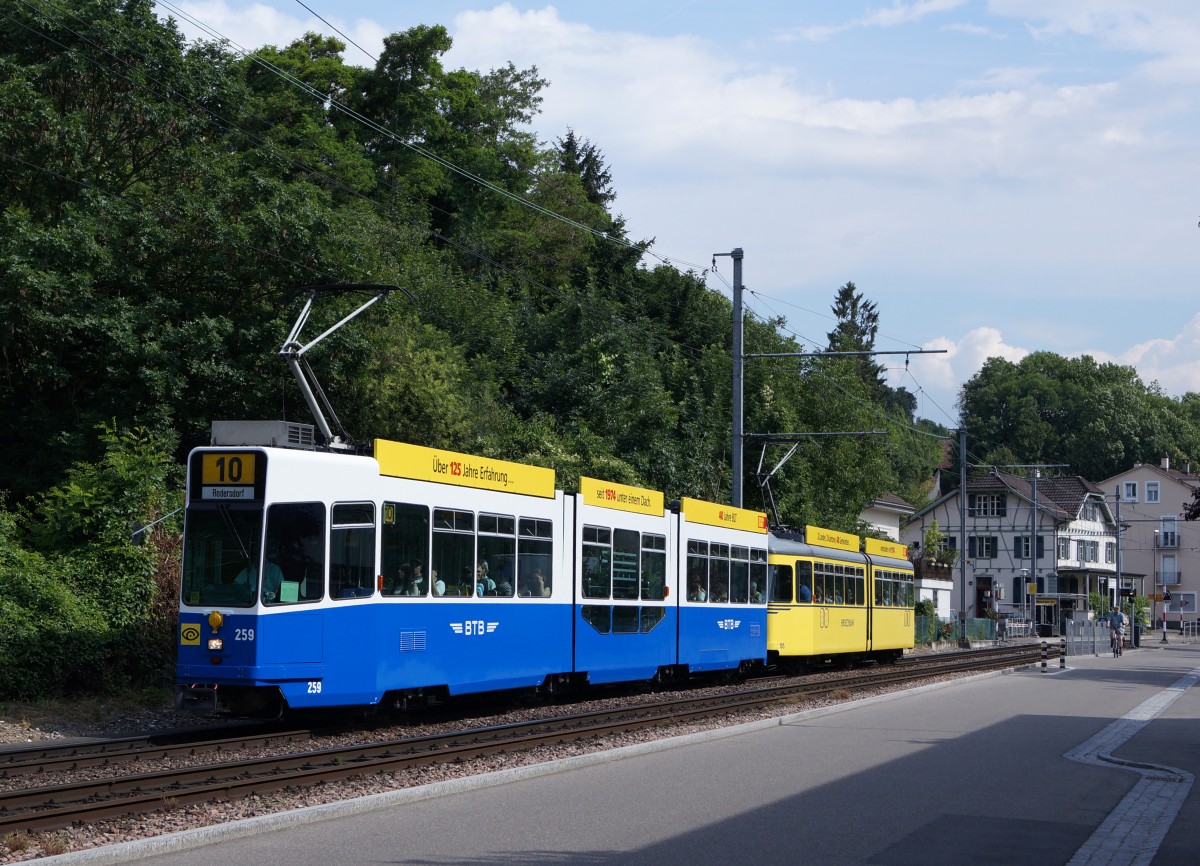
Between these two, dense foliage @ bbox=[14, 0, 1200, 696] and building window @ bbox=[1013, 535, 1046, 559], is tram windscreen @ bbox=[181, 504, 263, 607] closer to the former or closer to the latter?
dense foliage @ bbox=[14, 0, 1200, 696]

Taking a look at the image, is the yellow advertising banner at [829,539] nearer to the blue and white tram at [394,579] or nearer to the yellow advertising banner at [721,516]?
the yellow advertising banner at [721,516]

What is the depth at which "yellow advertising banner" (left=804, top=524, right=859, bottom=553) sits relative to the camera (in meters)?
29.5

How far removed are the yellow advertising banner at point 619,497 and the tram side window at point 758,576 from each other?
4.59 meters

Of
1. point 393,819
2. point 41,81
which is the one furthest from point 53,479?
point 393,819

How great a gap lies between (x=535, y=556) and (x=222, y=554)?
5.05m

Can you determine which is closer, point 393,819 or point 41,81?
point 393,819

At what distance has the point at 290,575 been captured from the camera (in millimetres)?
14469

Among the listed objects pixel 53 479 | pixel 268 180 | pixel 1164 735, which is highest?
pixel 268 180

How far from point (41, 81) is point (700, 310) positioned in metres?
36.8

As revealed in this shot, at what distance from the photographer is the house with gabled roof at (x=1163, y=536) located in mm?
103375

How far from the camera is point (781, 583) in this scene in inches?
1090

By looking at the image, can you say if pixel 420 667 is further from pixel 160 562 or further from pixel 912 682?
pixel 912 682

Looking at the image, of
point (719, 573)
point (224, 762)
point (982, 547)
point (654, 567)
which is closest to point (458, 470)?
point (224, 762)

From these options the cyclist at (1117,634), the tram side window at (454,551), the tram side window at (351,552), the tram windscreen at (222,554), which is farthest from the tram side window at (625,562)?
the cyclist at (1117,634)
